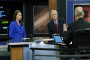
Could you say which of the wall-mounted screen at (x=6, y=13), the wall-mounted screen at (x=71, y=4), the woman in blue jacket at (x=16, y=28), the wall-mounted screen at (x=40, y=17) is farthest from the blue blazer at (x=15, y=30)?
the wall-mounted screen at (x=6, y=13)

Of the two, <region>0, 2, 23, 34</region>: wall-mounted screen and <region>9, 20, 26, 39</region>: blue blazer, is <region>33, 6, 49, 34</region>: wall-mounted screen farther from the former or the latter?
<region>9, 20, 26, 39</region>: blue blazer

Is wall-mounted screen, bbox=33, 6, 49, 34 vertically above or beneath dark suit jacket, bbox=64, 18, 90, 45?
above


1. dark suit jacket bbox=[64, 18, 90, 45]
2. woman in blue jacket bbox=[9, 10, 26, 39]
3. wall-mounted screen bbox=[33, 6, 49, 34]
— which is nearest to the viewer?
dark suit jacket bbox=[64, 18, 90, 45]

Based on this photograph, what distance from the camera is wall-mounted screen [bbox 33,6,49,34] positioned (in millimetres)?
10180

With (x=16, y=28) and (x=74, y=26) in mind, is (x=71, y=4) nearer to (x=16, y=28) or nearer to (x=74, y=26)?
(x=16, y=28)

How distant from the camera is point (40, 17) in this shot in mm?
10195

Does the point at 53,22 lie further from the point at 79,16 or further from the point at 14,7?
the point at 14,7

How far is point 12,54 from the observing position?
3.26m

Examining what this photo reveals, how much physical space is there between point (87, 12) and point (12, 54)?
3.46 m

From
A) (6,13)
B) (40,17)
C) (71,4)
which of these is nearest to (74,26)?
(71,4)

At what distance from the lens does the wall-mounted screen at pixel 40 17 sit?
10180mm

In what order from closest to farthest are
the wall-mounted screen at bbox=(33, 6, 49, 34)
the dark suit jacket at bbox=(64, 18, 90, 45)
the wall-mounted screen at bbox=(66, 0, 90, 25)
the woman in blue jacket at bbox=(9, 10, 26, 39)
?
1. the dark suit jacket at bbox=(64, 18, 90, 45)
2. the woman in blue jacket at bbox=(9, 10, 26, 39)
3. the wall-mounted screen at bbox=(66, 0, 90, 25)
4. the wall-mounted screen at bbox=(33, 6, 49, 34)

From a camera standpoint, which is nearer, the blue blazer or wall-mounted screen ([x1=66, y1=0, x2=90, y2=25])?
the blue blazer

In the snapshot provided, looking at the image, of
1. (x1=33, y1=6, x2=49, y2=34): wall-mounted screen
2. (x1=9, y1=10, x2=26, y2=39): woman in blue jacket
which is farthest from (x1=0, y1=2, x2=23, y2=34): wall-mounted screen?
(x1=9, y1=10, x2=26, y2=39): woman in blue jacket
